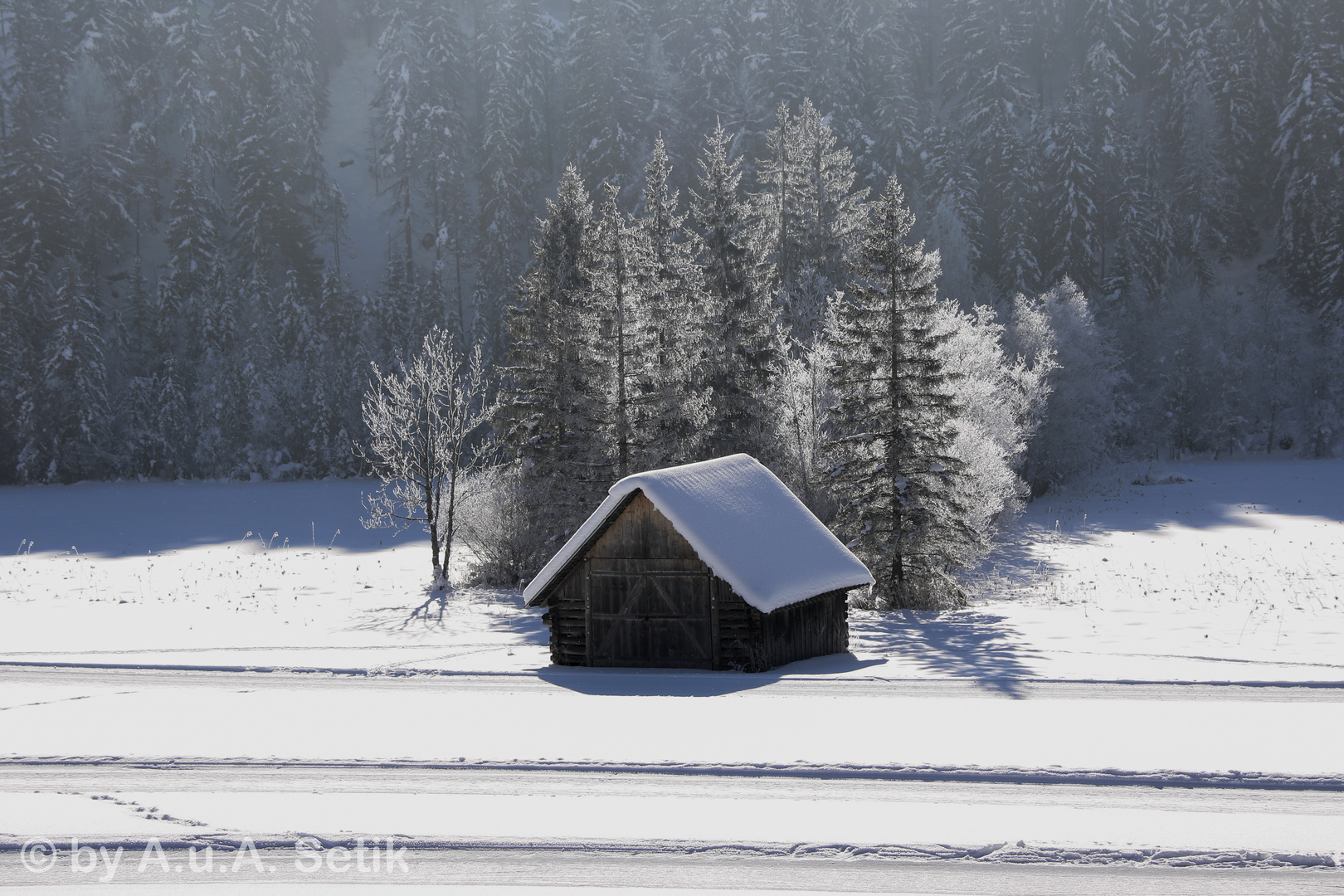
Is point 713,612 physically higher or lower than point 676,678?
higher

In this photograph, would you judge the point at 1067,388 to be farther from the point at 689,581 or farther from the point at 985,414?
the point at 689,581

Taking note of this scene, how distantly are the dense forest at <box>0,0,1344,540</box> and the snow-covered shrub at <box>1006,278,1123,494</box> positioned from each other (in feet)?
Result: 0.86

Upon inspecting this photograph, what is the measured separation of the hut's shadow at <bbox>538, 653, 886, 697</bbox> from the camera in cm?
1584

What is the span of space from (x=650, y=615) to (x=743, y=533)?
2.59m

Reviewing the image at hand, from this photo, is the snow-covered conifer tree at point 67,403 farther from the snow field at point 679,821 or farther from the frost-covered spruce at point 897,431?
the snow field at point 679,821

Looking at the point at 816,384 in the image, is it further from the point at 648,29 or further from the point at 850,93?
the point at 648,29

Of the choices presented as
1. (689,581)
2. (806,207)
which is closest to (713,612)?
(689,581)

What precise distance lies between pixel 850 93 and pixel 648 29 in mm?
30782

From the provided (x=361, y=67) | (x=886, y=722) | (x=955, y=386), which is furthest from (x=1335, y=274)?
(x=361, y=67)

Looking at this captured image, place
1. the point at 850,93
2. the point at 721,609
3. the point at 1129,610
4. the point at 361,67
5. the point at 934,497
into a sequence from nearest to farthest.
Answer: the point at 721,609 < the point at 1129,610 < the point at 934,497 < the point at 850,93 < the point at 361,67

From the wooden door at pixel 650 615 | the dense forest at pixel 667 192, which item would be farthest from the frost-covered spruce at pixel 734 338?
the wooden door at pixel 650 615

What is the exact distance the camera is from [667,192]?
6141 centimetres

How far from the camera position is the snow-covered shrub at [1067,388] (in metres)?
56.9

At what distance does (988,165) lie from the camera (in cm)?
8238
